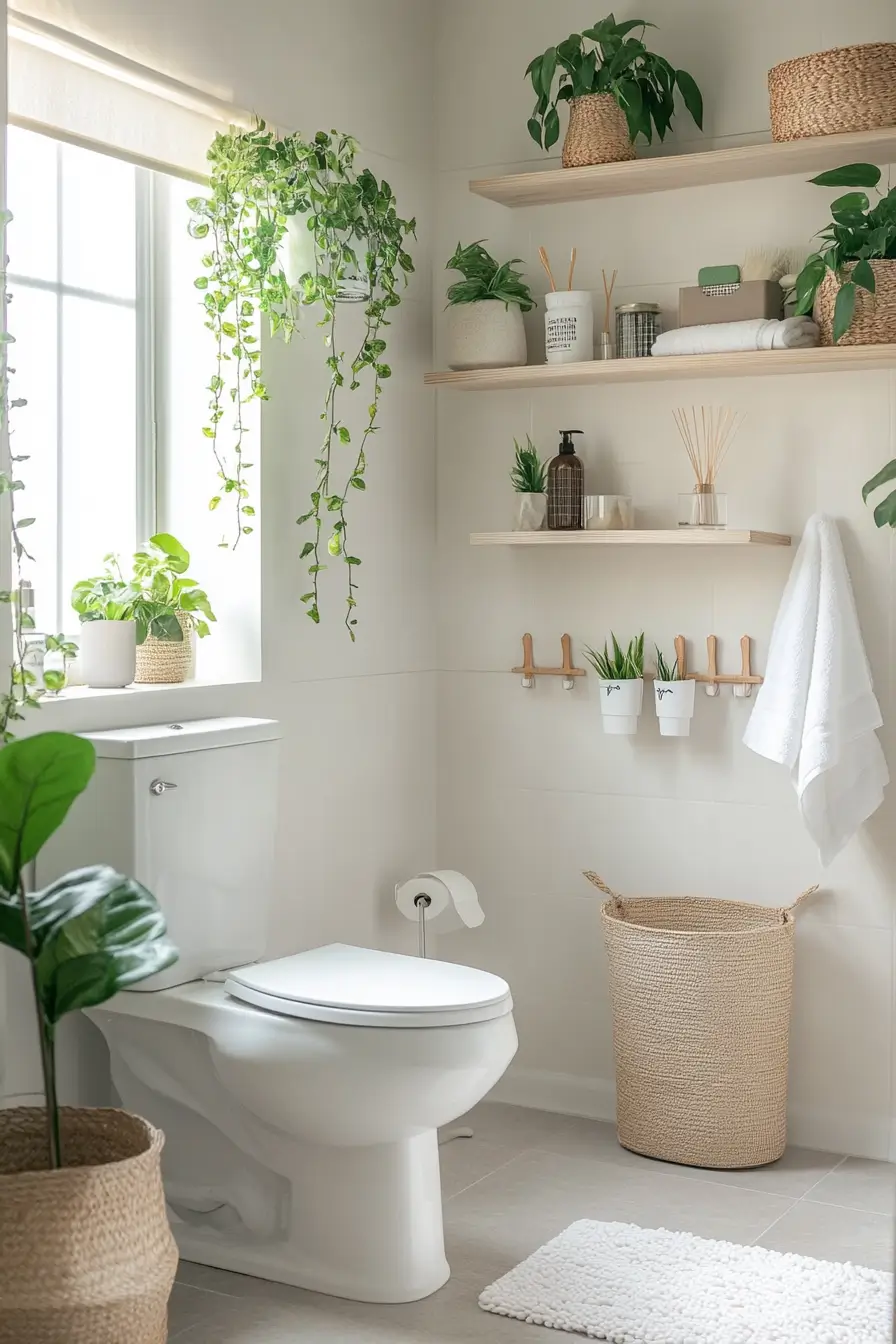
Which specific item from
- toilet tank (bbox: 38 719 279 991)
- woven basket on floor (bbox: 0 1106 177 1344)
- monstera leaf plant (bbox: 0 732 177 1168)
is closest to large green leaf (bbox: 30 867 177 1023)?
monstera leaf plant (bbox: 0 732 177 1168)

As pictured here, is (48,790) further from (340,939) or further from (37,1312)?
(340,939)

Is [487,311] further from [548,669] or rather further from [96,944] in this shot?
[96,944]

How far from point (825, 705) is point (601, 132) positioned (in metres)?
1.21

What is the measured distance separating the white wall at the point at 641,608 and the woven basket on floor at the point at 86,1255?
1.41 m

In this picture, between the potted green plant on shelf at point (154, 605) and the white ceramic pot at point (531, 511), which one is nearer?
the potted green plant on shelf at point (154, 605)

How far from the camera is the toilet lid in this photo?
2219 mm

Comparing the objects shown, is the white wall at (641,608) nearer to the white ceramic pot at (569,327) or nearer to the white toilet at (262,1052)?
the white ceramic pot at (569,327)

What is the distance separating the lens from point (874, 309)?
2709 mm

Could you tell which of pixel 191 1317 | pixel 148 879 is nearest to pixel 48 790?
pixel 148 879

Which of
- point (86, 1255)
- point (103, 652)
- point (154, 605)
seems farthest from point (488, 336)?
point (86, 1255)

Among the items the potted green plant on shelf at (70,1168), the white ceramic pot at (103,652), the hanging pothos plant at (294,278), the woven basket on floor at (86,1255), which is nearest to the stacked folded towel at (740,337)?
the hanging pothos plant at (294,278)

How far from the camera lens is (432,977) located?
2393 mm

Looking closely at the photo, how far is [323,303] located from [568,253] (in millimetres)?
617

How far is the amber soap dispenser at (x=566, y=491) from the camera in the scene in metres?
3.08
